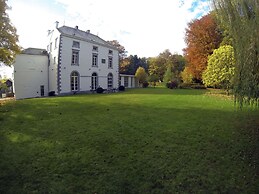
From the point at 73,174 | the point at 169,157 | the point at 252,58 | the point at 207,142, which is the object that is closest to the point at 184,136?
the point at 207,142

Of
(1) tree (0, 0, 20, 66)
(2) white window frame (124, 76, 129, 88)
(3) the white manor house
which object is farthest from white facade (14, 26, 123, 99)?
(2) white window frame (124, 76, 129, 88)

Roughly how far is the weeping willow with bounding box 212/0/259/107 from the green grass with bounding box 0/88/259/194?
7.70 feet

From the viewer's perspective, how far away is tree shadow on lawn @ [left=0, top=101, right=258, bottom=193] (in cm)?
527

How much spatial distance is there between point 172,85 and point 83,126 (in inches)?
1355

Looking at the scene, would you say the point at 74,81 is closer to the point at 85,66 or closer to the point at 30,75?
the point at 85,66

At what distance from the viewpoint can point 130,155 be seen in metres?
6.78

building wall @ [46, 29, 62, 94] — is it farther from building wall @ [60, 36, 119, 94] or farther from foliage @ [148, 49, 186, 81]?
foliage @ [148, 49, 186, 81]

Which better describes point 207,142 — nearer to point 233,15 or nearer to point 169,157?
point 169,157

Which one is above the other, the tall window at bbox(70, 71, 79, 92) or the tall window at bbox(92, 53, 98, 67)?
the tall window at bbox(92, 53, 98, 67)

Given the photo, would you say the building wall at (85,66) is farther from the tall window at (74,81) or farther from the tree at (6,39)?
the tree at (6,39)

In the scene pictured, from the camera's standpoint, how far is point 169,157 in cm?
663

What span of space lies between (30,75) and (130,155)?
1079 inches

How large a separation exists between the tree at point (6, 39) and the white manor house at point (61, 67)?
32.2ft

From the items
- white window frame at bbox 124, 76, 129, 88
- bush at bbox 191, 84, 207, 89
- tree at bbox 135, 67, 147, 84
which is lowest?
bush at bbox 191, 84, 207, 89
